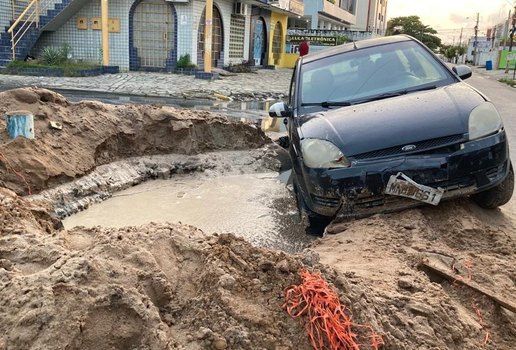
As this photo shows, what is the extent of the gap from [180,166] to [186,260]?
4.36 meters

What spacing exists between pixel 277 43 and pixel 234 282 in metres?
32.5

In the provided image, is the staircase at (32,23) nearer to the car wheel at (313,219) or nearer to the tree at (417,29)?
the car wheel at (313,219)

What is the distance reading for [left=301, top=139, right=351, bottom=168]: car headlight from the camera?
12.8ft

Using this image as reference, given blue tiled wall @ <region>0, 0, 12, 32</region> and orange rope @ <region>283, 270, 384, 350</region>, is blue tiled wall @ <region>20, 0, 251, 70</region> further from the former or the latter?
orange rope @ <region>283, 270, 384, 350</region>

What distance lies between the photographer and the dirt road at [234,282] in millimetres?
2107

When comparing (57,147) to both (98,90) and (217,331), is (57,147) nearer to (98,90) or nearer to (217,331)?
(217,331)

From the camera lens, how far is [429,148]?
12.5ft

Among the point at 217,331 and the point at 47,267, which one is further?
the point at 47,267

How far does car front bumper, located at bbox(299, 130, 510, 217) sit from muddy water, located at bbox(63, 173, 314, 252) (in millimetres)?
817

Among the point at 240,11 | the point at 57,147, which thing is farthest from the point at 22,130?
the point at 240,11

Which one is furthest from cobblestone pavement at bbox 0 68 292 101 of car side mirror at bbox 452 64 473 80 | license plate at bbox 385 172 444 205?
license plate at bbox 385 172 444 205

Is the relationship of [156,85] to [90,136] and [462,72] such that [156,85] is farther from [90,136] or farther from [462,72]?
[462,72]

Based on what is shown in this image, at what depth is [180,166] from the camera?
276 inches

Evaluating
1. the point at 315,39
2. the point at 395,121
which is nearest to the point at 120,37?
the point at 315,39
